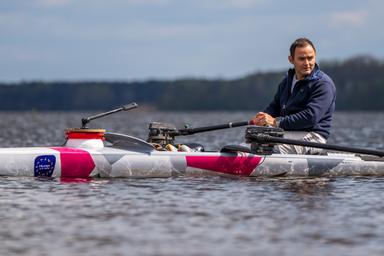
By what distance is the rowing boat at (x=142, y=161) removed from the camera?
48.0 ft

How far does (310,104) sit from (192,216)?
477 cm

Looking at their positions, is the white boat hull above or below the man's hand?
below

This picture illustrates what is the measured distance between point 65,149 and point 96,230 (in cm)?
518

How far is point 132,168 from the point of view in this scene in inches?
589

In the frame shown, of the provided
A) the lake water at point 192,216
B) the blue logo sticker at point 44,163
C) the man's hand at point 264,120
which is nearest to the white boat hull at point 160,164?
the blue logo sticker at point 44,163

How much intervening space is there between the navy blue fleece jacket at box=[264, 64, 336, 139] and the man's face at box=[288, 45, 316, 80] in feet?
0.41

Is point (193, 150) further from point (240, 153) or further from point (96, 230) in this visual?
point (96, 230)

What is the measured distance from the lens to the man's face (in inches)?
587

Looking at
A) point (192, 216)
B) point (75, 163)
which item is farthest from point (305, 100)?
point (192, 216)

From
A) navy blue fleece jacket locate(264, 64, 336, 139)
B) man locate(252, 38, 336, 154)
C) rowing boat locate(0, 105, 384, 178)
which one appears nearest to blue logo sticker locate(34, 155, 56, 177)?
rowing boat locate(0, 105, 384, 178)

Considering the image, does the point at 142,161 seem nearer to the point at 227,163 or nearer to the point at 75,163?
the point at 75,163

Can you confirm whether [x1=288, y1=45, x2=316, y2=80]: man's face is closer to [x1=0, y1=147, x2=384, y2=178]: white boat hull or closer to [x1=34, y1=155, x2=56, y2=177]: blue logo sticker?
[x1=0, y1=147, x2=384, y2=178]: white boat hull

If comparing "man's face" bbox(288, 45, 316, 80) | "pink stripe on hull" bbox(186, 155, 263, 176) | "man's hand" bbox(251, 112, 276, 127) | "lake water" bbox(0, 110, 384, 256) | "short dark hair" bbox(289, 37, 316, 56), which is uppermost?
"short dark hair" bbox(289, 37, 316, 56)

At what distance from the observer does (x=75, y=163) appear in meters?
14.7
